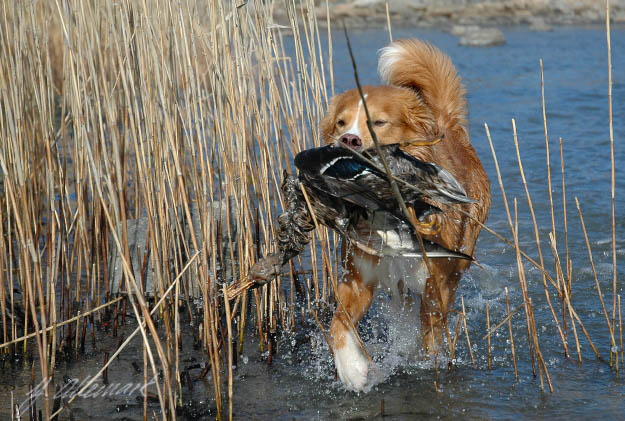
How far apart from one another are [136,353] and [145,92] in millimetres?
1447

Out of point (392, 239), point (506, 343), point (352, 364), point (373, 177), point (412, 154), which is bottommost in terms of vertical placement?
point (506, 343)

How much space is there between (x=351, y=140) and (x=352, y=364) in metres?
1.04

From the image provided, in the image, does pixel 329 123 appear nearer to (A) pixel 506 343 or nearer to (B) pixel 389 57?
(B) pixel 389 57

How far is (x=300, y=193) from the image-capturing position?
2.99m

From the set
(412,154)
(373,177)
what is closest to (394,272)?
(412,154)

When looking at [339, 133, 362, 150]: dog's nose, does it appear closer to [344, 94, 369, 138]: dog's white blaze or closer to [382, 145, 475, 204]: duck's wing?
[344, 94, 369, 138]: dog's white blaze

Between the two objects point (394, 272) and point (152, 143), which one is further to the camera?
point (394, 272)

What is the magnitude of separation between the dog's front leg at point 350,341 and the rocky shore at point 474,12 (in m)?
18.9

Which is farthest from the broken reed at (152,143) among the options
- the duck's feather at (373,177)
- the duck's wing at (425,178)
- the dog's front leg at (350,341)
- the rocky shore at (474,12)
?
the rocky shore at (474,12)

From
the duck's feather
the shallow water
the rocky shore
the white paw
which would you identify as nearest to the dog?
the white paw

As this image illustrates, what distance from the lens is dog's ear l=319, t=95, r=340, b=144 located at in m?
3.80

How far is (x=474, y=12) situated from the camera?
2528 cm

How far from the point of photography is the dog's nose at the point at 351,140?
336 centimetres

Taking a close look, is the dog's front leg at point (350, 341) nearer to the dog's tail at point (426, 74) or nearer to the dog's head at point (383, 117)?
the dog's head at point (383, 117)
